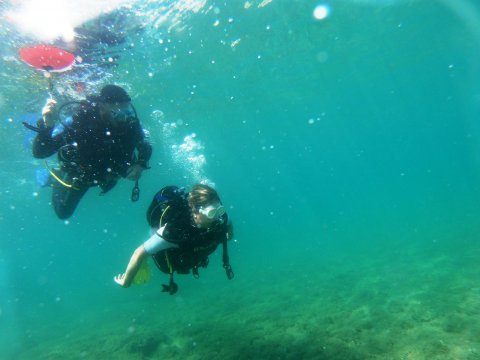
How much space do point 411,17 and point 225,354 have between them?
27357 mm

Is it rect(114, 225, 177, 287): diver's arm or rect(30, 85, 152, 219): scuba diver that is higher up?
rect(30, 85, 152, 219): scuba diver

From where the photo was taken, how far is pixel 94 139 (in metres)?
6.25

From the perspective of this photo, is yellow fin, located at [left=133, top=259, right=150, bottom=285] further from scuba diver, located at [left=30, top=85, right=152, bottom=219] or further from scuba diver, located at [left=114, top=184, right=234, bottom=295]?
scuba diver, located at [left=30, top=85, right=152, bottom=219]

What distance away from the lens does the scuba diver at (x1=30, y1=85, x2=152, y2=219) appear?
Result: 6.16m

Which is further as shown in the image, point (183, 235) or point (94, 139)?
point (94, 139)

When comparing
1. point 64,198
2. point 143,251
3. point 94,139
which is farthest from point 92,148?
point 143,251

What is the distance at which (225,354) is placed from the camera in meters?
8.70

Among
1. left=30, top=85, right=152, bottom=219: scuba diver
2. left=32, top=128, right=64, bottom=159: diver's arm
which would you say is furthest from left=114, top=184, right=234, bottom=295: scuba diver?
left=32, top=128, right=64, bottom=159: diver's arm

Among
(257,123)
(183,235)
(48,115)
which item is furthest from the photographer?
(257,123)

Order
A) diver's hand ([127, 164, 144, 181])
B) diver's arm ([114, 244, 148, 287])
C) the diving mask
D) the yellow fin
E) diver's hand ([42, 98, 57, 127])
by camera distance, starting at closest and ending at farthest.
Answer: the diving mask
diver's arm ([114, 244, 148, 287])
the yellow fin
diver's hand ([42, 98, 57, 127])
diver's hand ([127, 164, 144, 181])

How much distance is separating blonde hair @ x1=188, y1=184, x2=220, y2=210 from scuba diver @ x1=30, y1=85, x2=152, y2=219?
2.30 m

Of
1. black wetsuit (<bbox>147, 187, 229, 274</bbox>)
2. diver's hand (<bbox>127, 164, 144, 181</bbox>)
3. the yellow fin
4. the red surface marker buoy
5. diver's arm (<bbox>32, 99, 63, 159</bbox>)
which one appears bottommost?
the yellow fin

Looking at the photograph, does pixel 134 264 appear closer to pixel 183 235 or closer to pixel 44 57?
pixel 183 235

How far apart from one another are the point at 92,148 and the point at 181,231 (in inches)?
114
